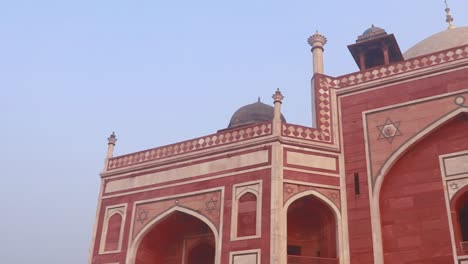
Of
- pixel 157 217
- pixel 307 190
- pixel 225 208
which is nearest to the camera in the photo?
pixel 307 190

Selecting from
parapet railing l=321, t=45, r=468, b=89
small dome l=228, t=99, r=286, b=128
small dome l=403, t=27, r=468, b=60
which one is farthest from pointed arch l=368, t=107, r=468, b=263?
small dome l=228, t=99, r=286, b=128

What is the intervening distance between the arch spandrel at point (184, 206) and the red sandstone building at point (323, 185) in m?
0.02

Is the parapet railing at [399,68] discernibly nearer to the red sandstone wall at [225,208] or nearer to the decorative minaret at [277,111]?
the decorative minaret at [277,111]

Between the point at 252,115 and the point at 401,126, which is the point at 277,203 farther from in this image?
the point at 252,115

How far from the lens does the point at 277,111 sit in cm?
1098

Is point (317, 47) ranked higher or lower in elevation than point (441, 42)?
lower

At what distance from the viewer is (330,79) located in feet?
38.1

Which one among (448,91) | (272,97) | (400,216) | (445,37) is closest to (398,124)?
(448,91)

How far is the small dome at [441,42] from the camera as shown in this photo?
42.6ft

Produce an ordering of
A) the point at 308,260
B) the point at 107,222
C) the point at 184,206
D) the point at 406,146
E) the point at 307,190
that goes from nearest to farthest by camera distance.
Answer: the point at 308,260 → the point at 406,146 → the point at 307,190 → the point at 184,206 → the point at 107,222

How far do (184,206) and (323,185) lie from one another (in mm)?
2881

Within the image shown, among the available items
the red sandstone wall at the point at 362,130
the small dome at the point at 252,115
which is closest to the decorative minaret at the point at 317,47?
the red sandstone wall at the point at 362,130

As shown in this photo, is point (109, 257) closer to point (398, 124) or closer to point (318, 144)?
point (318, 144)

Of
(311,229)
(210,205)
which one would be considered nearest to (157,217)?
(210,205)
